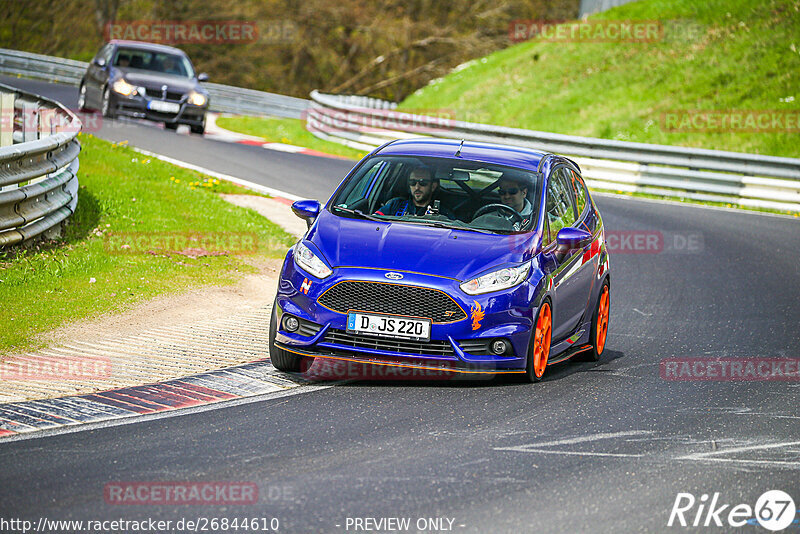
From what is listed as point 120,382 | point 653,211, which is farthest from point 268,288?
point 653,211

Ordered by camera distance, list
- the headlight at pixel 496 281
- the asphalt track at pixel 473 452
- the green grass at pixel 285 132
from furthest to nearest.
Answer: the green grass at pixel 285 132, the headlight at pixel 496 281, the asphalt track at pixel 473 452

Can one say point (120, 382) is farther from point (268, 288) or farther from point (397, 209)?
point (268, 288)

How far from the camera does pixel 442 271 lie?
8.00 metres

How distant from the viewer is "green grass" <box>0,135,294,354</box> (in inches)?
394

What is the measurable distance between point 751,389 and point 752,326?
109 inches

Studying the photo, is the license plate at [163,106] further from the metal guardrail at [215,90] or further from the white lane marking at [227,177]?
the metal guardrail at [215,90]

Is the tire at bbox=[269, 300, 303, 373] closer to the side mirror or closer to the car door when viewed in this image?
the side mirror

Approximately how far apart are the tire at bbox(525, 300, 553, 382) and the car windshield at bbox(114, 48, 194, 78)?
1901cm

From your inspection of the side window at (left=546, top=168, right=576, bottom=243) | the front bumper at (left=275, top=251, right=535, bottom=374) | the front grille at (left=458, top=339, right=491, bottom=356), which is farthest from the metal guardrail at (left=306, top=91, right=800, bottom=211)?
the front grille at (left=458, top=339, right=491, bottom=356)

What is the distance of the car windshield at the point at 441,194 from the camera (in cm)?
892

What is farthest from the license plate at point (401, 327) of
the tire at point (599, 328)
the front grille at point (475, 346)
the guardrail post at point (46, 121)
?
the guardrail post at point (46, 121)

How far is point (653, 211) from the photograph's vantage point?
67.9 feet

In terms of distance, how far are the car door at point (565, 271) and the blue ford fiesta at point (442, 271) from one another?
0.06ft

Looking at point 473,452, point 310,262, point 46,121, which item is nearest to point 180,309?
point 310,262
